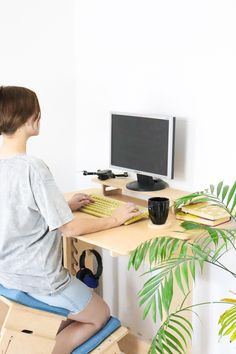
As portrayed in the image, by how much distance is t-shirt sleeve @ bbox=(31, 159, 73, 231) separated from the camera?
1747 millimetres

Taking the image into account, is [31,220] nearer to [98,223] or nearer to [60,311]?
[98,223]

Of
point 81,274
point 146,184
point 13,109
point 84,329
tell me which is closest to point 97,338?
point 84,329

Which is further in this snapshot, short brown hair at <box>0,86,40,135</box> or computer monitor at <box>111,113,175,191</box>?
computer monitor at <box>111,113,175,191</box>

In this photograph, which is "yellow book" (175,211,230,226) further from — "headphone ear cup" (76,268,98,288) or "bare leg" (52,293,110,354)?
"headphone ear cup" (76,268,98,288)

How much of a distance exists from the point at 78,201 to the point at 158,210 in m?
Result: 0.45

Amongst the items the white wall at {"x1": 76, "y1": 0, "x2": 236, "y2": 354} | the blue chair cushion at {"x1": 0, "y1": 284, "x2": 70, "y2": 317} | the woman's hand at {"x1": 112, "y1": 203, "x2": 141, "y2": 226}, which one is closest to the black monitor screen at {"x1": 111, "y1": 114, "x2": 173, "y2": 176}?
the white wall at {"x1": 76, "y1": 0, "x2": 236, "y2": 354}

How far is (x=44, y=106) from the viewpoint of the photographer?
2.77 meters

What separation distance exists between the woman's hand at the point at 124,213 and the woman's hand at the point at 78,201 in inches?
8.8

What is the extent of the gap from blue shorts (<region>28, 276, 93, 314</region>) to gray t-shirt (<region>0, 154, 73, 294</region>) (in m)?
0.02

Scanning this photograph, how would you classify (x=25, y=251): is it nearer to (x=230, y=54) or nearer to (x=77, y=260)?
(x=77, y=260)

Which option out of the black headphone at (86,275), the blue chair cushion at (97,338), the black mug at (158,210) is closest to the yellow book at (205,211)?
the black mug at (158,210)

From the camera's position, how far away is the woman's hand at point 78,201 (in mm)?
2193

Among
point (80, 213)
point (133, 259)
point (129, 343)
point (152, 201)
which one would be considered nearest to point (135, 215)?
point (152, 201)

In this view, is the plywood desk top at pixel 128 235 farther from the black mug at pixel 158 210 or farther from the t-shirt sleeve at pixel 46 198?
the t-shirt sleeve at pixel 46 198
